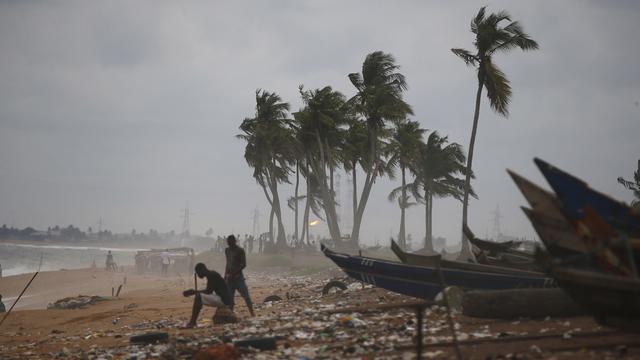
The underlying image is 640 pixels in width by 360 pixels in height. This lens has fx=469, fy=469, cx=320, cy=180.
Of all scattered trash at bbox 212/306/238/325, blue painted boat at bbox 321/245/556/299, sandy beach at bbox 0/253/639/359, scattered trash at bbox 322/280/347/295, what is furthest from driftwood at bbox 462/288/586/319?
scattered trash at bbox 322/280/347/295

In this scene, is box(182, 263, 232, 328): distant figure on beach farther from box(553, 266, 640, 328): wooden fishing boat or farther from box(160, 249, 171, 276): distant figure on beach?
box(160, 249, 171, 276): distant figure on beach

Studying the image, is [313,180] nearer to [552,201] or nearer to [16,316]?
[16,316]

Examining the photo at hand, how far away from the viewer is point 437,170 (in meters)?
35.3

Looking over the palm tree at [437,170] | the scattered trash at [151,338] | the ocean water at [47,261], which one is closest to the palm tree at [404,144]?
the palm tree at [437,170]

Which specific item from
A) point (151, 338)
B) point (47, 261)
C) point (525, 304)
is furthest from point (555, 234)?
point (47, 261)

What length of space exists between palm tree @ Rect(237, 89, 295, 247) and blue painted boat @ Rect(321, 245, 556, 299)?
73.7 ft

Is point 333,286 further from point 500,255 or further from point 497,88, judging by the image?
point 497,88

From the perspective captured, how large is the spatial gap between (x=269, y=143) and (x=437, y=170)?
12.7m

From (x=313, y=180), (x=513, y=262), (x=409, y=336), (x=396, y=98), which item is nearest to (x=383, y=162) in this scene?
(x=396, y=98)

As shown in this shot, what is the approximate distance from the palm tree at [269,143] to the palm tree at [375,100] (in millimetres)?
6874

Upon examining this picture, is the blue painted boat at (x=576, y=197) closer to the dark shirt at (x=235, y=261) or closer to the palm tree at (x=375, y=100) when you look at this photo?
the dark shirt at (x=235, y=261)

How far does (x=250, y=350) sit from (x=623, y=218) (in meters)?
5.03

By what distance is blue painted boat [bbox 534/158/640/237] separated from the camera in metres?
5.36

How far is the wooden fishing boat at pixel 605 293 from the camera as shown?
4820 mm
